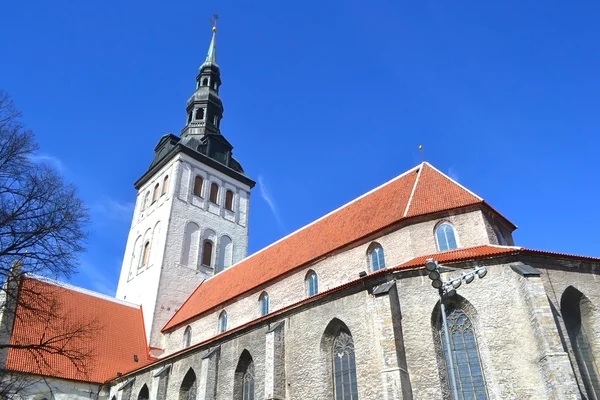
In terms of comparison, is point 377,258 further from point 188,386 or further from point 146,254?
point 146,254

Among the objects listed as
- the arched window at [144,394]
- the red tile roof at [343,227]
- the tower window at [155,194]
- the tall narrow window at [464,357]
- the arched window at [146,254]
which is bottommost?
the tall narrow window at [464,357]

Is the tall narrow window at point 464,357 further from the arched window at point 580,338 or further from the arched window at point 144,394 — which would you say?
the arched window at point 144,394

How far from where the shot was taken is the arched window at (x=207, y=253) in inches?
1108

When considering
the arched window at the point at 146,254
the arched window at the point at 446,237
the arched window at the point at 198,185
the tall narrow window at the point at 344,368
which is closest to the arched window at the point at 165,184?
the arched window at the point at 198,185

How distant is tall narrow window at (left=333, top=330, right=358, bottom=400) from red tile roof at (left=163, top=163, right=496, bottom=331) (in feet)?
13.8

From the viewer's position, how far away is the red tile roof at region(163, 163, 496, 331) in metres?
15.9

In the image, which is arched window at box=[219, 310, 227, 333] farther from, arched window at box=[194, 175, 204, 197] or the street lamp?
the street lamp

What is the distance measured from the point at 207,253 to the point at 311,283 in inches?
492

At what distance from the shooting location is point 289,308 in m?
14.8

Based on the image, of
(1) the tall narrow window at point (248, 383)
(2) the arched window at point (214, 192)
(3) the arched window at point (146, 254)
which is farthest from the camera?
(2) the arched window at point (214, 192)

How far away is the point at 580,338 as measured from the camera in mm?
12000

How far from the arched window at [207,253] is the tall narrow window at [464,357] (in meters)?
18.6

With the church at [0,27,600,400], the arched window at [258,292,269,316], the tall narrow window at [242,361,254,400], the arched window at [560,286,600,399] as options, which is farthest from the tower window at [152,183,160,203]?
the arched window at [560,286,600,399]

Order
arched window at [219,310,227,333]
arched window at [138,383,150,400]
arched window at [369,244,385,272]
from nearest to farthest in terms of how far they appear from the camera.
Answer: arched window at [369,244,385,272] → arched window at [138,383,150,400] → arched window at [219,310,227,333]
